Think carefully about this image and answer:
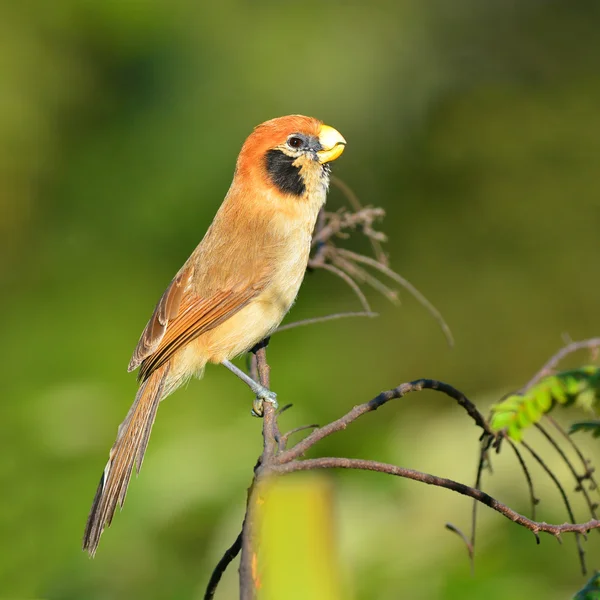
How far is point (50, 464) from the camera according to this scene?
13.9ft

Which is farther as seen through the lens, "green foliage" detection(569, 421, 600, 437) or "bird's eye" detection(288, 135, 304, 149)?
"bird's eye" detection(288, 135, 304, 149)

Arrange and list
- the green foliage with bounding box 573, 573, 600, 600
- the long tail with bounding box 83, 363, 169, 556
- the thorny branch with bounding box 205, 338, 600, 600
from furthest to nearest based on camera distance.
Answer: the long tail with bounding box 83, 363, 169, 556
the green foliage with bounding box 573, 573, 600, 600
the thorny branch with bounding box 205, 338, 600, 600

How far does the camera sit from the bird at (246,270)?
10.7 feet

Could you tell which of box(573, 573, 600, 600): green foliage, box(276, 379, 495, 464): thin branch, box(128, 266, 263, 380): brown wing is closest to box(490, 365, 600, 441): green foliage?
box(276, 379, 495, 464): thin branch

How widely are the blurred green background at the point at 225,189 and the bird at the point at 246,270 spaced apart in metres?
0.84

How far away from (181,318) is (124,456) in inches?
22.1

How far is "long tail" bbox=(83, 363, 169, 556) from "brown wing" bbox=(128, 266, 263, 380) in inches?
2.7

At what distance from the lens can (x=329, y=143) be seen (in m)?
3.48

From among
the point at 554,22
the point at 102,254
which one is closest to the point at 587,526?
the point at 102,254

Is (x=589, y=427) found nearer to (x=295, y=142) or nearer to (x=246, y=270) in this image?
(x=246, y=270)

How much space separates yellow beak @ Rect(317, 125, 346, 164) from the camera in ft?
11.4

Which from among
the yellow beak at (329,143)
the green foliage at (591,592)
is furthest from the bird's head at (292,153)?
the green foliage at (591,592)

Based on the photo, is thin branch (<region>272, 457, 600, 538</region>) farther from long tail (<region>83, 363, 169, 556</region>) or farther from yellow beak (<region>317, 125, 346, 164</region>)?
yellow beak (<region>317, 125, 346, 164</region>)

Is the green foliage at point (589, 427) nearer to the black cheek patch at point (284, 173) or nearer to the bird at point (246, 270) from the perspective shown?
the bird at point (246, 270)
